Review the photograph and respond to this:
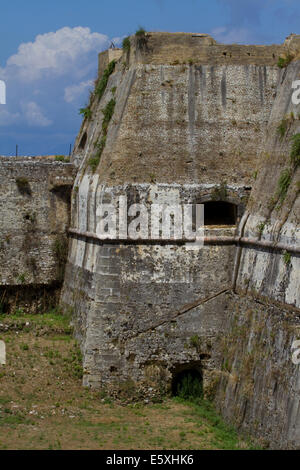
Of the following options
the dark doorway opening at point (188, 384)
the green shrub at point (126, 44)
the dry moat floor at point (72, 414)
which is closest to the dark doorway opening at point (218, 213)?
the dark doorway opening at point (188, 384)

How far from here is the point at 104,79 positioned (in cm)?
2394

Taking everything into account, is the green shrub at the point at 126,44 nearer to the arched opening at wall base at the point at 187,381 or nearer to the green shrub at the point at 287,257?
the green shrub at the point at 287,257

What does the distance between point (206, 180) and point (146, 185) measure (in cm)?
178

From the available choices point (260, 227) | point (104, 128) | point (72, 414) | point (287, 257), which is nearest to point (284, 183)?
point (260, 227)

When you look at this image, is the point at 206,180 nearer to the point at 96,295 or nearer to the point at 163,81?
the point at 163,81

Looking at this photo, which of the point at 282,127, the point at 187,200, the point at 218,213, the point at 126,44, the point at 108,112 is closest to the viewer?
the point at 282,127

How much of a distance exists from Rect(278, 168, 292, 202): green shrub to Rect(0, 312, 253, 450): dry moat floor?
19.9 ft

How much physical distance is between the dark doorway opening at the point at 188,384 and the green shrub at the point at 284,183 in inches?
227

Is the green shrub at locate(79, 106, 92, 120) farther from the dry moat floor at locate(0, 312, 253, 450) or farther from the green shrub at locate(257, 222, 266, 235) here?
the green shrub at locate(257, 222, 266, 235)

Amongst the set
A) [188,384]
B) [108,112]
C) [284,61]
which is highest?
[284,61]

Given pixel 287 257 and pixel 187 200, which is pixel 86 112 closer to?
pixel 187 200

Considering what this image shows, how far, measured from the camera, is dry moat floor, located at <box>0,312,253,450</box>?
15.6 m

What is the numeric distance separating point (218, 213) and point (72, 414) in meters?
7.84

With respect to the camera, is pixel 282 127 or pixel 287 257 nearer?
pixel 287 257
